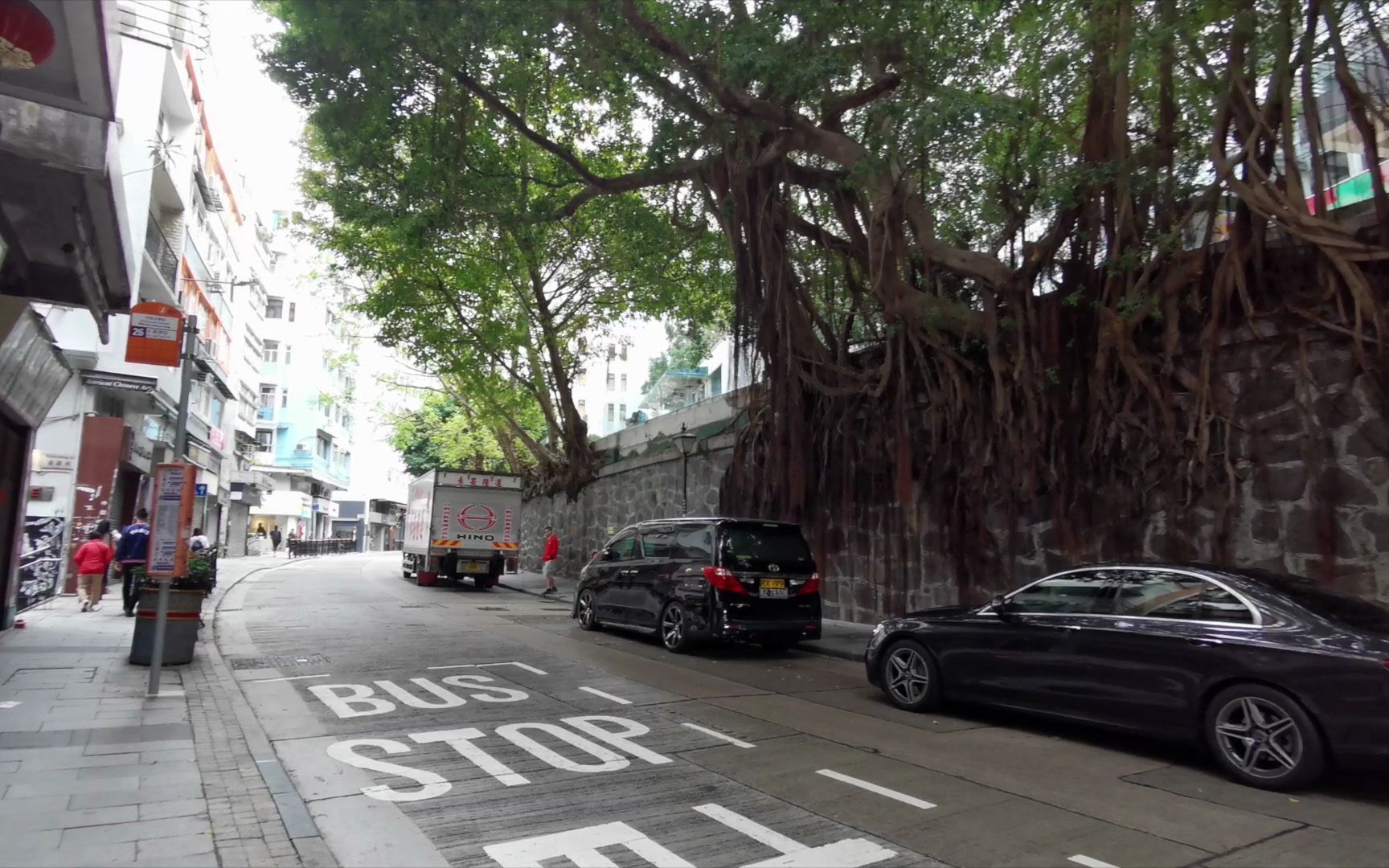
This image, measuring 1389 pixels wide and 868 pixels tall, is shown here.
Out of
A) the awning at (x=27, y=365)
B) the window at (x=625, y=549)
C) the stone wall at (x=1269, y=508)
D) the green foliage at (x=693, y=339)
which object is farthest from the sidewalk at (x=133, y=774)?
the green foliage at (x=693, y=339)

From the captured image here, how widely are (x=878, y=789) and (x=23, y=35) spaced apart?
6.53 metres

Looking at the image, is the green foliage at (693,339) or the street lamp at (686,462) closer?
the street lamp at (686,462)

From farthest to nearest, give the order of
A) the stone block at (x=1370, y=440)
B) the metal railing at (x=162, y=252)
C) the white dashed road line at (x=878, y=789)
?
the metal railing at (x=162, y=252) → the stone block at (x=1370, y=440) → the white dashed road line at (x=878, y=789)

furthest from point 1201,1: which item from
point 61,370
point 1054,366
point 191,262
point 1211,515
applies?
point 191,262

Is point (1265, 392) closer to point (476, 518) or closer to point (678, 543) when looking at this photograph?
point (678, 543)

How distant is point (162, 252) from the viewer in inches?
832

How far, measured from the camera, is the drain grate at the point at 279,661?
30.4 feet

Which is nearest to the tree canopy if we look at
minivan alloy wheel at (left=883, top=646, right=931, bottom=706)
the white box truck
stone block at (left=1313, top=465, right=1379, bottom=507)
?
stone block at (left=1313, top=465, right=1379, bottom=507)

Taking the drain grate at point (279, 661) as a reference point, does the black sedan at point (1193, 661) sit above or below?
above

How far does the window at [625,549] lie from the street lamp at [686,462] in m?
6.27

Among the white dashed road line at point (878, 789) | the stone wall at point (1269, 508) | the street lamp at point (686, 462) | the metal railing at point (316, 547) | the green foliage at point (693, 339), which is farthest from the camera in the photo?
the metal railing at point (316, 547)

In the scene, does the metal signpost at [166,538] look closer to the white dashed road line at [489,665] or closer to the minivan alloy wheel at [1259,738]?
the white dashed road line at [489,665]

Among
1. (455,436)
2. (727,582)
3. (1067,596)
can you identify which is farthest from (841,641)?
(455,436)

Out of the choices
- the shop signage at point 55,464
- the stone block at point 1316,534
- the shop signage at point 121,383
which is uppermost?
the shop signage at point 121,383
